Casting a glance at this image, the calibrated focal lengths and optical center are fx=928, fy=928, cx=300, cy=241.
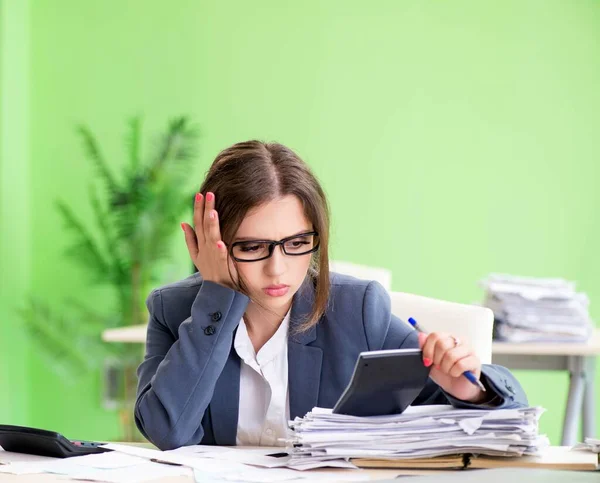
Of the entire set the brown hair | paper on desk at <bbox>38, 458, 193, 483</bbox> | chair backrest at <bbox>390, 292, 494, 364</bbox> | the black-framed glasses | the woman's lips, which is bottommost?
paper on desk at <bbox>38, 458, 193, 483</bbox>

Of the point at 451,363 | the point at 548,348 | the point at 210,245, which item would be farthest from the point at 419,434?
the point at 548,348

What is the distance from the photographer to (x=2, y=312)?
482 centimetres

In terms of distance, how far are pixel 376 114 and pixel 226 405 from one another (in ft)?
10.4

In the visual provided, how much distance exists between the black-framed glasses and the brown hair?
4 cm

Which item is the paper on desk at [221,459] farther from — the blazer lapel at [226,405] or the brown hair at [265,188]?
the brown hair at [265,188]

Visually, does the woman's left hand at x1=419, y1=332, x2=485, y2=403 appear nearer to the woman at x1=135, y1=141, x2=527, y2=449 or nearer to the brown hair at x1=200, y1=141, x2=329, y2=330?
the woman at x1=135, y1=141, x2=527, y2=449

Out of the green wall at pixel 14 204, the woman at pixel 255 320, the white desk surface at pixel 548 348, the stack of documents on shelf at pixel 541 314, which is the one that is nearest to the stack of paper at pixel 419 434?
the woman at pixel 255 320

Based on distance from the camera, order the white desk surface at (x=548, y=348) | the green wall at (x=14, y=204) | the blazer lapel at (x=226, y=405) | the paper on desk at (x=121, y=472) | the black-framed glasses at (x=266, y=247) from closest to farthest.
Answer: the paper on desk at (x=121, y=472), the black-framed glasses at (x=266, y=247), the blazer lapel at (x=226, y=405), the white desk surface at (x=548, y=348), the green wall at (x=14, y=204)

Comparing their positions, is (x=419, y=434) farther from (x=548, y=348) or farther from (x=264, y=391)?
(x=548, y=348)

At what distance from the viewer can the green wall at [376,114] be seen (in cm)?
455

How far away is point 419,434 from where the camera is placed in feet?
4.50

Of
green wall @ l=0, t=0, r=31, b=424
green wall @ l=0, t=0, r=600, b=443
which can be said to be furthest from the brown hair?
green wall @ l=0, t=0, r=31, b=424

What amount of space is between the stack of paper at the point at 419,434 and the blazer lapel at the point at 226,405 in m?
0.37

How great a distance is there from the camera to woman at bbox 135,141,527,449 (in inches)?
65.4
